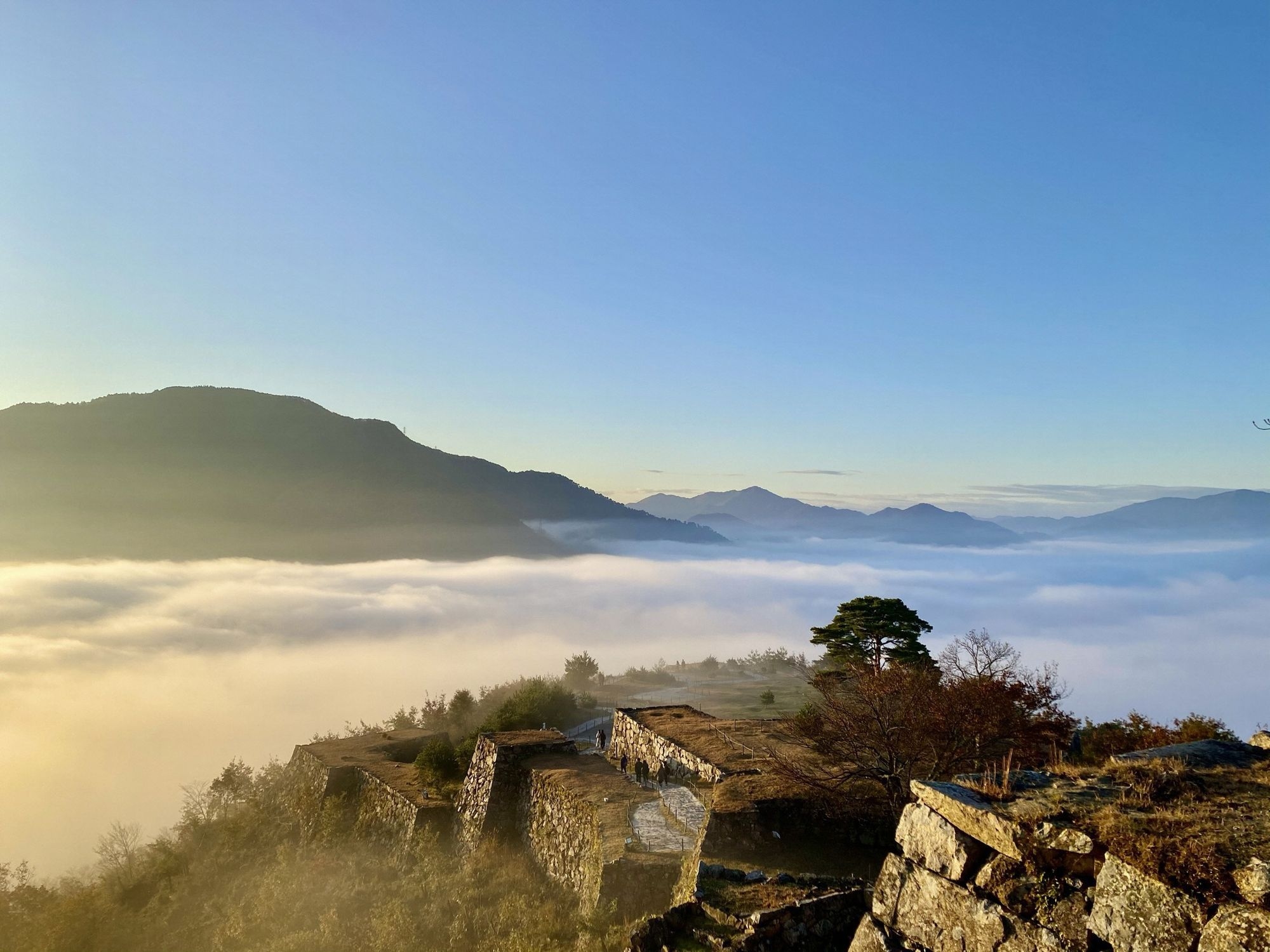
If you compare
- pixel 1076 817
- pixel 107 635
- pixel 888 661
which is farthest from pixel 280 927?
pixel 107 635

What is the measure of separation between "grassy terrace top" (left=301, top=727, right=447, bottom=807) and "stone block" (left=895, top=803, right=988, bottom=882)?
2280cm

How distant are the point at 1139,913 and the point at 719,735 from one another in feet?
70.5

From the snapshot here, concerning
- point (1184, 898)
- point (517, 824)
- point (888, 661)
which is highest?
point (1184, 898)

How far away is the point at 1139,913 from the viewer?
20.7ft

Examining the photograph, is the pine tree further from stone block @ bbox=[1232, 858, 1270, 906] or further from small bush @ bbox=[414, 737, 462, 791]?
stone block @ bbox=[1232, 858, 1270, 906]

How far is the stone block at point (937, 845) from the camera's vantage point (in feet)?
25.7

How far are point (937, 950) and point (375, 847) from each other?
26392 mm

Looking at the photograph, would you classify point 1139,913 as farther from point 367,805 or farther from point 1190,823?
point 367,805

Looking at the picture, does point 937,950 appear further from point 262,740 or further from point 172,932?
point 262,740

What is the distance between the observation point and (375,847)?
1086 inches

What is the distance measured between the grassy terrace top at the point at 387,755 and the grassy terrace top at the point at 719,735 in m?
9.85

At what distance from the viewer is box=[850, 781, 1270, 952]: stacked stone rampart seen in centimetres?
596

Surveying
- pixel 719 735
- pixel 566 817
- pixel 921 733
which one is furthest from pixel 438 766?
pixel 921 733

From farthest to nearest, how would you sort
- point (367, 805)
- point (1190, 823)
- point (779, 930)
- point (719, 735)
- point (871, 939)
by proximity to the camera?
point (367, 805), point (719, 735), point (779, 930), point (871, 939), point (1190, 823)
